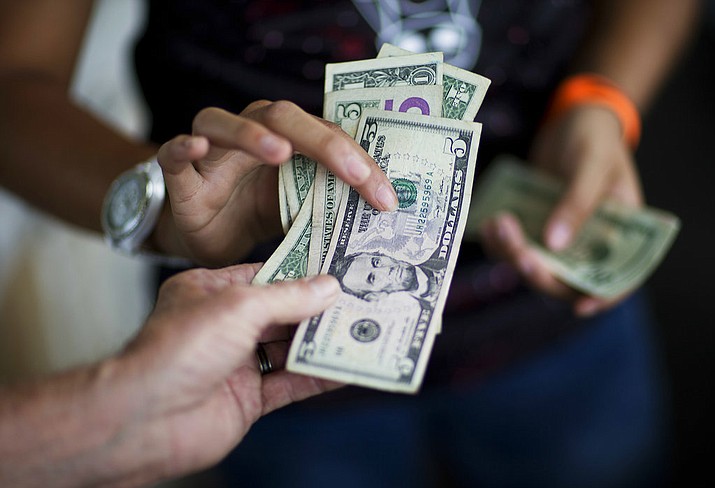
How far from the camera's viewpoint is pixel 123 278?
1.71 meters

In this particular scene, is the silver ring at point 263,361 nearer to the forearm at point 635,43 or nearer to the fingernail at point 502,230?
the fingernail at point 502,230

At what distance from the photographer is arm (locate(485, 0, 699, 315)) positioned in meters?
0.89

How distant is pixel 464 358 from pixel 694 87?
2492 millimetres

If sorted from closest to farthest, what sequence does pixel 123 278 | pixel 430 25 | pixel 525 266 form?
pixel 430 25, pixel 525 266, pixel 123 278

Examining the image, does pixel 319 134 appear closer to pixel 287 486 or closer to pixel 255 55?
pixel 255 55

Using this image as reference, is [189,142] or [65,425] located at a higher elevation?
[189,142]

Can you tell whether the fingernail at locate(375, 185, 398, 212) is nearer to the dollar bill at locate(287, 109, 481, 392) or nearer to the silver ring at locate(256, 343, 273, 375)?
the dollar bill at locate(287, 109, 481, 392)

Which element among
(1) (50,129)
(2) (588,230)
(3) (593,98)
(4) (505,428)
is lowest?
(4) (505,428)

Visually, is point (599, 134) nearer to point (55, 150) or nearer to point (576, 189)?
point (576, 189)

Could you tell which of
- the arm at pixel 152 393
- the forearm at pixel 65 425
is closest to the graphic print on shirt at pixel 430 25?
the arm at pixel 152 393

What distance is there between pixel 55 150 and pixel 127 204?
224 millimetres

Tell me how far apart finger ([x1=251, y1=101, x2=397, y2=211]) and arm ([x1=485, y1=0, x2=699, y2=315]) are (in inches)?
18.1

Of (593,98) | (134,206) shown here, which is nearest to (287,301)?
(134,206)

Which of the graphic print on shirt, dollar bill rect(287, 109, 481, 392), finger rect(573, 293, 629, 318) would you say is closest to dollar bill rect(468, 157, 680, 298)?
finger rect(573, 293, 629, 318)
